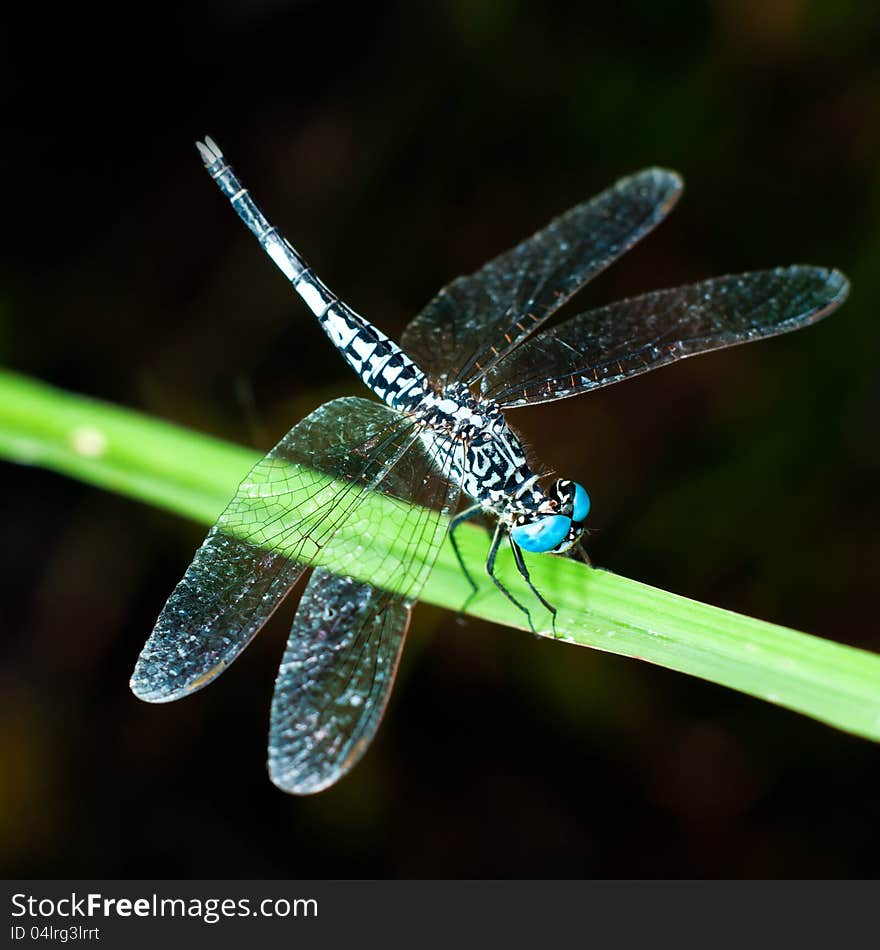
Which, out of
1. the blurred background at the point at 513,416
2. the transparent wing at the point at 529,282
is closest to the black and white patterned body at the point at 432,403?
the transparent wing at the point at 529,282

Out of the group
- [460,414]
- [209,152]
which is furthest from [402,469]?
[209,152]

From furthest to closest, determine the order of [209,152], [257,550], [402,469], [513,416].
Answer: [513,416]
[209,152]
[402,469]
[257,550]

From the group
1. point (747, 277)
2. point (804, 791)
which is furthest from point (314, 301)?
point (804, 791)

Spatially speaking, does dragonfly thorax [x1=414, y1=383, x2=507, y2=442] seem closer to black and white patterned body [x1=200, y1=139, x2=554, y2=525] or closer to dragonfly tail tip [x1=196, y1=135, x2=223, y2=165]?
black and white patterned body [x1=200, y1=139, x2=554, y2=525]

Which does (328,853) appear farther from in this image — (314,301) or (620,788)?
(314,301)

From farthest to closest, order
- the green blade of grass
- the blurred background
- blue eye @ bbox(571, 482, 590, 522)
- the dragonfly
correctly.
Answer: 1. the blurred background
2. blue eye @ bbox(571, 482, 590, 522)
3. the dragonfly
4. the green blade of grass

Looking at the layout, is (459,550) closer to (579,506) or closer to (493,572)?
(493,572)

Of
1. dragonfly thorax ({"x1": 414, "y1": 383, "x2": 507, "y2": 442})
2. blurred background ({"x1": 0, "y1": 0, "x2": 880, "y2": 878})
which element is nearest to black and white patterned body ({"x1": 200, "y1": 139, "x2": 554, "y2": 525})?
dragonfly thorax ({"x1": 414, "y1": 383, "x2": 507, "y2": 442})
